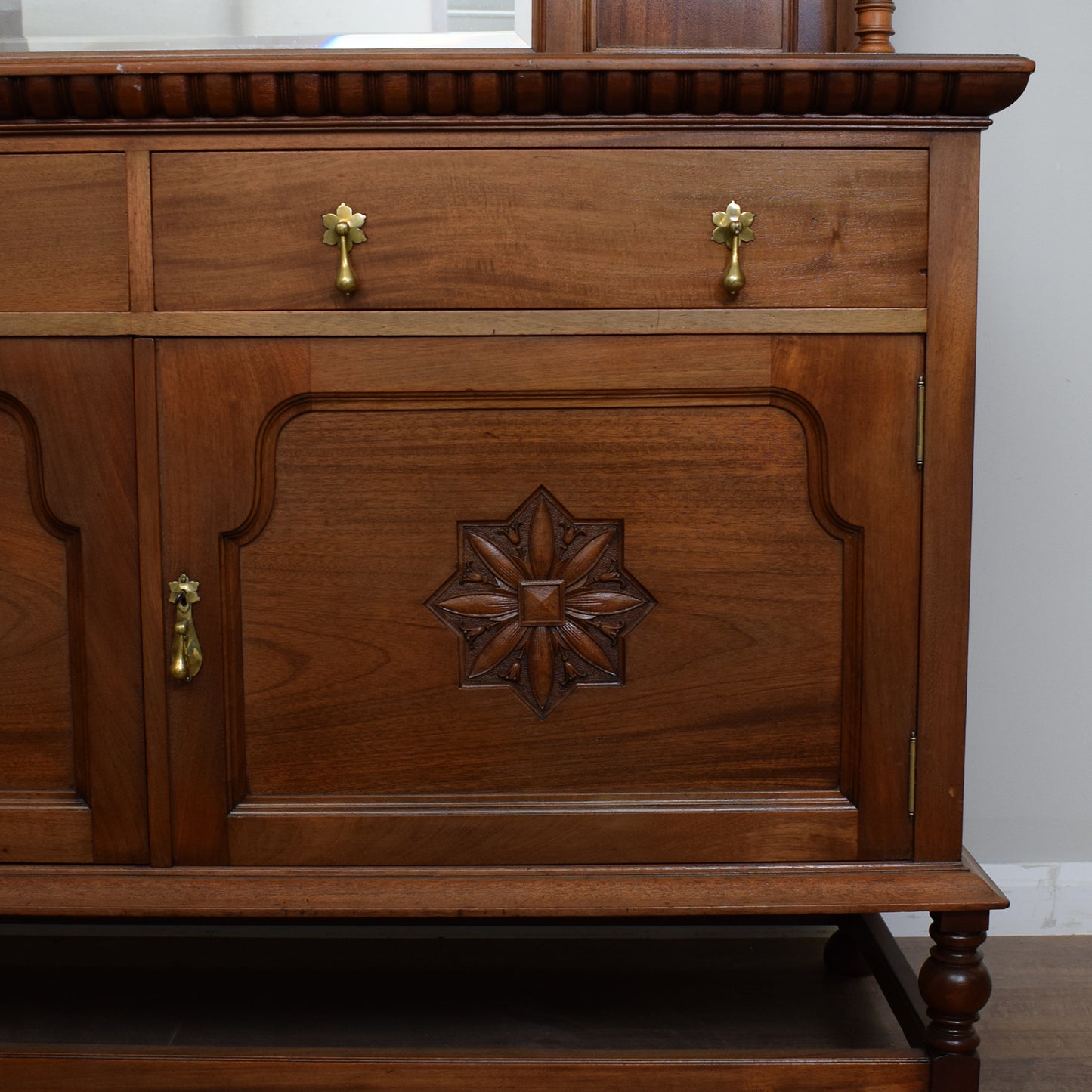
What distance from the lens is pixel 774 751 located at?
0.88 m

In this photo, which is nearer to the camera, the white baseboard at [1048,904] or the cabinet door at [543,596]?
the cabinet door at [543,596]

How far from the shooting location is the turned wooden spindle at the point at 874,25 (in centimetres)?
87

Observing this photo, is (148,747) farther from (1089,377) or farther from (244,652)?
(1089,377)

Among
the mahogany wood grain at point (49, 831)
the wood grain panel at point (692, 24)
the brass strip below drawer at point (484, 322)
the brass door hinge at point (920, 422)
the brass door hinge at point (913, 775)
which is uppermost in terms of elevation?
the wood grain panel at point (692, 24)

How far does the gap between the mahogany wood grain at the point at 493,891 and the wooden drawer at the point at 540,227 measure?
1.47 ft

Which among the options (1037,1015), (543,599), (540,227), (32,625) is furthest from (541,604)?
(1037,1015)

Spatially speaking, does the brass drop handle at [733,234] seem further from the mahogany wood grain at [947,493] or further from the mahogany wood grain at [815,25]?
the mahogany wood grain at [815,25]

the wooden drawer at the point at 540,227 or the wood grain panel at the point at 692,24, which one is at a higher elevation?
the wood grain panel at the point at 692,24

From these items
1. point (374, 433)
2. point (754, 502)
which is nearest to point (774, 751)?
point (754, 502)

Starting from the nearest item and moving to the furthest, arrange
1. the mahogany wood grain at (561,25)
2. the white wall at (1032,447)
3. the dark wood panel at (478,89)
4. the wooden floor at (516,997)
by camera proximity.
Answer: the dark wood panel at (478,89), the mahogany wood grain at (561,25), the wooden floor at (516,997), the white wall at (1032,447)

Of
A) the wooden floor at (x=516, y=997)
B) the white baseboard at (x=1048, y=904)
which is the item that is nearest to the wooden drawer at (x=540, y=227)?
the wooden floor at (x=516, y=997)

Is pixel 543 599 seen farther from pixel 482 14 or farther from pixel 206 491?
pixel 482 14

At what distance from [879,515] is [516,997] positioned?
67 centimetres

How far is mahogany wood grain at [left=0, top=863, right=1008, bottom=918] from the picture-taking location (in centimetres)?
87
